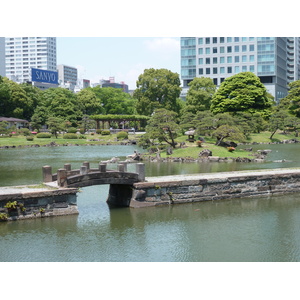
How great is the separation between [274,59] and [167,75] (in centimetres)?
3610

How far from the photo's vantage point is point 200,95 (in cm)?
8200

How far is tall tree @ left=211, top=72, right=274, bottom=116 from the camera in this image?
76562mm

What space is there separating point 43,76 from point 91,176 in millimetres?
128260

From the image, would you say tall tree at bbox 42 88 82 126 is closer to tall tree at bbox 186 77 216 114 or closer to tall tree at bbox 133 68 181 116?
tall tree at bbox 133 68 181 116

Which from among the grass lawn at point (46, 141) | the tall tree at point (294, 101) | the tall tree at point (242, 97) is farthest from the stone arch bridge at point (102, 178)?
the tall tree at point (294, 101)

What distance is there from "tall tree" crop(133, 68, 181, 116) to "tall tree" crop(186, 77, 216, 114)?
333cm

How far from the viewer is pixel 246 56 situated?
110 meters

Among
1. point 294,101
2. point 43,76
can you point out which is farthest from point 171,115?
point 43,76

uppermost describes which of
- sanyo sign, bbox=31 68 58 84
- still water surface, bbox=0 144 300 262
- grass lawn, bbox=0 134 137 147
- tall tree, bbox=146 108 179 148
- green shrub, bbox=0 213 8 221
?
sanyo sign, bbox=31 68 58 84

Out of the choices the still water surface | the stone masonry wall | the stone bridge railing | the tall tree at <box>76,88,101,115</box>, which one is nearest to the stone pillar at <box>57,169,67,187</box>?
the stone bridge railing

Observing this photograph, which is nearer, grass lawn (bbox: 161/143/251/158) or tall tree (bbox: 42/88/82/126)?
grass lawn (bbox: 161/143/251/158)

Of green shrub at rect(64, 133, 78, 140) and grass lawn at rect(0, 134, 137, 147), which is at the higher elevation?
green shrub at rect(64, 133, 78, 140)

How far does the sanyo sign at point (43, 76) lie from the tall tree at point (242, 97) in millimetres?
77452

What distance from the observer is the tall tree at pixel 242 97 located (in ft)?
251
